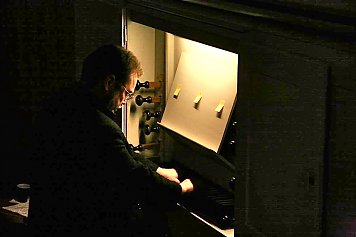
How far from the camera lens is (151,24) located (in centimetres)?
341

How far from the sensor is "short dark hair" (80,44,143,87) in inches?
116

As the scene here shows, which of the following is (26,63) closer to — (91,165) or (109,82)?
(109,82)

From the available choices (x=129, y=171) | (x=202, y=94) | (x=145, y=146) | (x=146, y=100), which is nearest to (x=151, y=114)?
(x=146, y=100)

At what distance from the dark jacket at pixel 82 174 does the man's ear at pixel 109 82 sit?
0.09 metres

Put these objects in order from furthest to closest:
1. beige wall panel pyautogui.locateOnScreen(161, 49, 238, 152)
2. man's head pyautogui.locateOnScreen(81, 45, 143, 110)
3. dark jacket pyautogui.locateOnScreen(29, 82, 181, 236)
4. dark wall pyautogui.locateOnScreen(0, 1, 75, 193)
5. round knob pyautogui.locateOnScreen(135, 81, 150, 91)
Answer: dark wall pyautogui.locateOnScreen(0, 1, 75, 193) → round knob pyautogui.locateOnScreen(135, 81, 150, 91) → beige wall panel pyautogui.locateOnScreen(161, 49, 238, 152) → man's head pyautogui.locateOnScreen(81, 45, 143, 110) → dark jacket pyautogui.locateOnScreen(29, 82, 181, 236)

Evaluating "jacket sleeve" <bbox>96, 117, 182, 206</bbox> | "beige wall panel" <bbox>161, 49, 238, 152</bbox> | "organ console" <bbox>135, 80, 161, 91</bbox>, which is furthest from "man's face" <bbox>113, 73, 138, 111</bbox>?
"organ console" <bbox>135, 80, 161, 91</bbox>

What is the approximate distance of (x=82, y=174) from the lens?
280cm

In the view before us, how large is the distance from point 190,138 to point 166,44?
0.72 meters

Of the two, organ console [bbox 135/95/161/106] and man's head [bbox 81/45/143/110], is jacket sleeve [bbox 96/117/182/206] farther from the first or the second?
organ console [bbox 135/95/161/106]

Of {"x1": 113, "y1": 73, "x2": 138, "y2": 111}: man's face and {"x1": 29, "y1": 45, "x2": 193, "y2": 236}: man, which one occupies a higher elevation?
{"x1": 113, "y1": 73, "x2": 138, "y2": 111}: man's face

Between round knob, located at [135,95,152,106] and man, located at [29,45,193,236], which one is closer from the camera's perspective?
man, located at [29,45,193,236]

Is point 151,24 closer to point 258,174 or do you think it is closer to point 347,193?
point 258,174

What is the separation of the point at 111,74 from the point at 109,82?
0.04m

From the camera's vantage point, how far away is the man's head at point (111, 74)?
2943 mm
